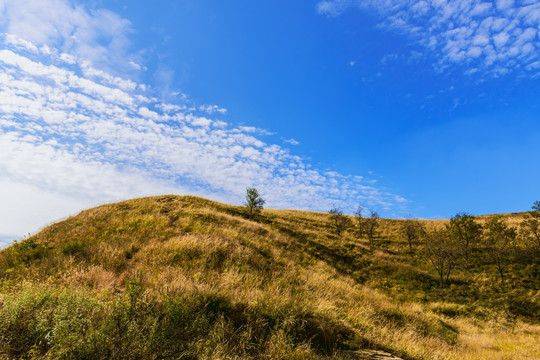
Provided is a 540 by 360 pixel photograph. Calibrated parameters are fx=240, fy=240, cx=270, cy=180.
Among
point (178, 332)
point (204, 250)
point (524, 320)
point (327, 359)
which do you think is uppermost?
point (204, 250)

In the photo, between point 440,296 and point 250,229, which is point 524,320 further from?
point 250,229

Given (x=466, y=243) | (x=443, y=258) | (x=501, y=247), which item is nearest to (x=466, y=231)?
(x=466, y=243)

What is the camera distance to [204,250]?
11.5m

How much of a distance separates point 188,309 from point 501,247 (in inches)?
1612

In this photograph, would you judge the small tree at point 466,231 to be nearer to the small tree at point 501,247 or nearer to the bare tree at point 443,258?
the small tree at point 501,247

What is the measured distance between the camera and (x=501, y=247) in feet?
101

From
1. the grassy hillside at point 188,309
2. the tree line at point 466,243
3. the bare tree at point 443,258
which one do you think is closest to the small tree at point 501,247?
the tree line at point 466,243

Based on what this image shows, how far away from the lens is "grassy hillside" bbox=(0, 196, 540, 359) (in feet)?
12.6

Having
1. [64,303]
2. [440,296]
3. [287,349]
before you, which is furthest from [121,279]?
[440,296]

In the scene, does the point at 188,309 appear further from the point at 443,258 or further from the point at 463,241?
the point at 463,241

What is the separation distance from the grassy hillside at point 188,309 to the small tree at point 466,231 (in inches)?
676

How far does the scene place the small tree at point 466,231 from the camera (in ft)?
127

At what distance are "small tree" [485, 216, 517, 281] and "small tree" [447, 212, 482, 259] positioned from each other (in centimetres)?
168

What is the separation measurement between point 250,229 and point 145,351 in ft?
66.3
